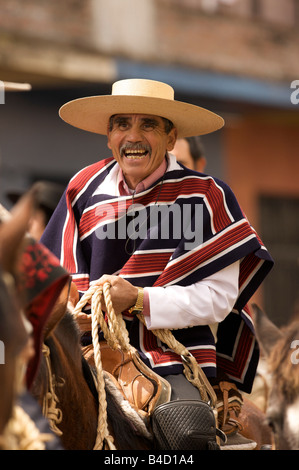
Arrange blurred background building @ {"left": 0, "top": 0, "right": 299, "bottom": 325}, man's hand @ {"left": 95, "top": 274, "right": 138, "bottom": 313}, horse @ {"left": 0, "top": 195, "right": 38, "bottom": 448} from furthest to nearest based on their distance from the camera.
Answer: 1. blurred background building @ {"left": 0, "top": 0, "right": 299, "bottom": 325}
2. man's hand @ {"left": 95, "top": 274, "right": 138, "bottom": 313}
3. horse @ {"left": 0, "top": 195, "right": 38, "bottom": 448}

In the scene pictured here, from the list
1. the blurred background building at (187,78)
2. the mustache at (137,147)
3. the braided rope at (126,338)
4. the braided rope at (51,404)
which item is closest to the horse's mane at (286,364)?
the braided rope at (126,338)

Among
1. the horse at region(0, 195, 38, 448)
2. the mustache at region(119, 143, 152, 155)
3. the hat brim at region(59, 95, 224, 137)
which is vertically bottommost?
the horse at region(0, 195, 38, 448)

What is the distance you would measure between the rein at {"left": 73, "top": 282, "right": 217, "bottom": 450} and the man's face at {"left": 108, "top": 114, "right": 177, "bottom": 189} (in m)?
0.61

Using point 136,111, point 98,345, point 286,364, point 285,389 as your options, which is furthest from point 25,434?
point 286,364

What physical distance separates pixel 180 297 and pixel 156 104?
2.80ft

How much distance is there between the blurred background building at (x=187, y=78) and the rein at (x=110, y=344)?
254 inches

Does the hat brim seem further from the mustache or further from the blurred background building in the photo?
the blurred background building

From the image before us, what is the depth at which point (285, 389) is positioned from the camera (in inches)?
165

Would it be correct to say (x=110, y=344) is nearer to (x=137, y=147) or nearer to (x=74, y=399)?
(x=74, y=399)

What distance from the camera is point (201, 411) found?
3.24 m

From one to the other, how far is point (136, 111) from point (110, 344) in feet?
3.36

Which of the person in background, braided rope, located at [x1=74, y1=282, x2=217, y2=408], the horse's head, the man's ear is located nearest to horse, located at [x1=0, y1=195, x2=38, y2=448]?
braided rope, located at [x1=74, y1=282, x2=217, y2=408]

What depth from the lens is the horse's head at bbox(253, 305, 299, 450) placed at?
4094 mm
